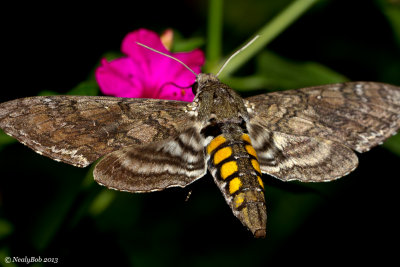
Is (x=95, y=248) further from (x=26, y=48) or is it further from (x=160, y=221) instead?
(x=26, y=48)

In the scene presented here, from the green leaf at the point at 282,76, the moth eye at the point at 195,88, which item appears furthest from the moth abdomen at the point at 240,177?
the green leaf at the point at 282,76

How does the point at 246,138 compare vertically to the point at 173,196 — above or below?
above

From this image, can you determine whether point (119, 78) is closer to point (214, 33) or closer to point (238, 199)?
point (214, 33)

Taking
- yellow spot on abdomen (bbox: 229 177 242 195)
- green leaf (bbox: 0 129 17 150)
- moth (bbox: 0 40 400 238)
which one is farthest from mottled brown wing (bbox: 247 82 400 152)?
green leaf (bbox: 0 129 17 150)

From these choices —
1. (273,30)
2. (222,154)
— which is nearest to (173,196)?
(273,30)

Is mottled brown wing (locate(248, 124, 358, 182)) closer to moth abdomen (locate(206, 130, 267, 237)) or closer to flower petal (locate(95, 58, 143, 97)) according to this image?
moth abdomen (locate(206, 130, 267, 237))

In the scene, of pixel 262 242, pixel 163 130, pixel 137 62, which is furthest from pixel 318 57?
pixel 163 130
